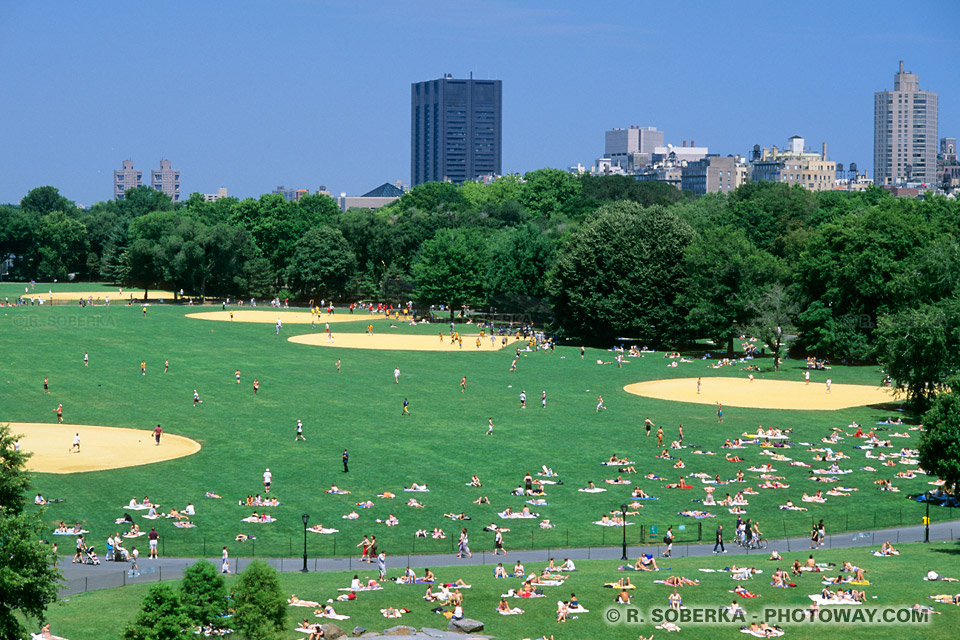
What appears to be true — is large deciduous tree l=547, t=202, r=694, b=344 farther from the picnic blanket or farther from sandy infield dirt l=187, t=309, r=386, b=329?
the picnic blanket

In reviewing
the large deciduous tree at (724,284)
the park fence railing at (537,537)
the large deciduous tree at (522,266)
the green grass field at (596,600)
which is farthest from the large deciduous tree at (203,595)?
the large deciduous tree at (522,266)

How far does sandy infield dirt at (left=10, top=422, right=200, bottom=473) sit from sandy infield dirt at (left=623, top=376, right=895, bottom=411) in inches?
1366

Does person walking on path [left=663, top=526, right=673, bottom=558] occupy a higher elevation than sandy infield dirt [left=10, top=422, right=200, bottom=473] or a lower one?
lower

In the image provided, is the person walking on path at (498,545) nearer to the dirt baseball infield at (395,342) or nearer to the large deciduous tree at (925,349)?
the large deciduous tree at (925,349)

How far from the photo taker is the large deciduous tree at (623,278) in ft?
354

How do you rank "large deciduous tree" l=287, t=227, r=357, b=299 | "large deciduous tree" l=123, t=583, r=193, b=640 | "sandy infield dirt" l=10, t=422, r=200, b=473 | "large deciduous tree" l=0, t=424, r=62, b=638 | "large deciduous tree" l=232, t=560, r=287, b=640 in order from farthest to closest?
"large deciduous tree" l=287, t=227, r=357, b=299 → "sandy infield dirt" l=10, t=422, r=200, b=473 → "large deciduous tree" l=232, t=560, r=287, b=640 → "large deciduous tree" l=0, t=424, r=62, b=638 → "large deciduous tree" l=123, t=583, r=193, b=640

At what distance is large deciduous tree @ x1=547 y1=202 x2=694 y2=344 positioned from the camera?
107938 millimetres

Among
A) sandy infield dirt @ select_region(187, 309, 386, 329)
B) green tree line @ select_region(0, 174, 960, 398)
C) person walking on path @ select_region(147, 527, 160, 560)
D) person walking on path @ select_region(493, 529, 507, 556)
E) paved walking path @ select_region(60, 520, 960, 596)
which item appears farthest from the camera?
sandy infield dirt @ select_region(187, 309, 386, 329)

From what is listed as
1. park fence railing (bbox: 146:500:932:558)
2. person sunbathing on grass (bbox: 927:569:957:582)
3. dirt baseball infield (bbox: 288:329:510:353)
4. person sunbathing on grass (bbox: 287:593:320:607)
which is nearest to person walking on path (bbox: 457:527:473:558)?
park fence railing (bbox: 146:500:932:558)

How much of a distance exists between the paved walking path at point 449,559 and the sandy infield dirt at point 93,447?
14.0 m

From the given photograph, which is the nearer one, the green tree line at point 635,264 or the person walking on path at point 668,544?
Result: the person walking on path at point 668,544

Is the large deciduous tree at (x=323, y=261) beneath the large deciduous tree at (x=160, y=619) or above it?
above

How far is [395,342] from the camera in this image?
4395 inches

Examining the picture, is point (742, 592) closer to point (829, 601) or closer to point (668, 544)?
point (829, 601)
